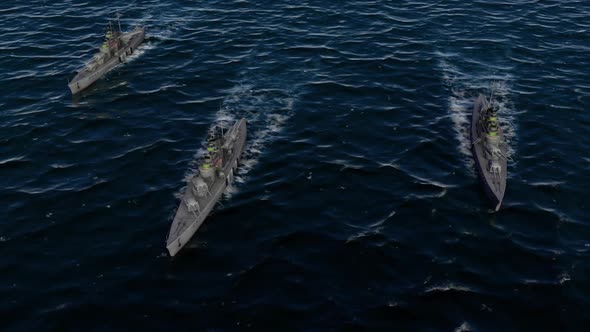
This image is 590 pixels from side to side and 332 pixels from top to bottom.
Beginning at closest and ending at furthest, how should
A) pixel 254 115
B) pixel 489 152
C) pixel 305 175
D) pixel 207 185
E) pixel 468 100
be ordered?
pixel 207 185 < pixel 489 152 < pixel 305 175 < pixel 254 115 < pixel 468 100

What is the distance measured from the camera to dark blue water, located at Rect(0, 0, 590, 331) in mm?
50594

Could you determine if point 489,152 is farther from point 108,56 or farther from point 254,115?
point 108,56

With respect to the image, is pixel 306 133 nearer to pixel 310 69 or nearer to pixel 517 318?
pixel 310 69

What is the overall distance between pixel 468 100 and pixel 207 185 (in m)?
44.0

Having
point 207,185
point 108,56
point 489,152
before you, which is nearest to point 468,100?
point 489,152

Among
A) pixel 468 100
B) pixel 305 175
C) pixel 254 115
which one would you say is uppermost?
pixel 468 100

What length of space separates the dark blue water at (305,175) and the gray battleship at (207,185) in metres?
1.72

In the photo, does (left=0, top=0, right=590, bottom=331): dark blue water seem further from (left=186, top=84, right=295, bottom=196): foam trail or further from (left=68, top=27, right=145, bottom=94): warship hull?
(left=68, top=27, right=145, bottom=94): warship hull

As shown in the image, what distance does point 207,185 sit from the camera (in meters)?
62.3

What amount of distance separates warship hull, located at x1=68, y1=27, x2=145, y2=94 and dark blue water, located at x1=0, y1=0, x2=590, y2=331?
236 cm

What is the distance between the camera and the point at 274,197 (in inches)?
2516

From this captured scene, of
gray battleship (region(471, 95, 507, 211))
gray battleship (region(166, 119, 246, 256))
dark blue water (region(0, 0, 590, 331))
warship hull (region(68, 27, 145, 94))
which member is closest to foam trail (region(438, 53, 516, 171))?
dark blue water (region(0, 0, 590, 331))

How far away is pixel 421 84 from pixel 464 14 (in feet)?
108

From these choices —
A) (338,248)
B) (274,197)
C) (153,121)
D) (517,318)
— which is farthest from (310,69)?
(517,318)
